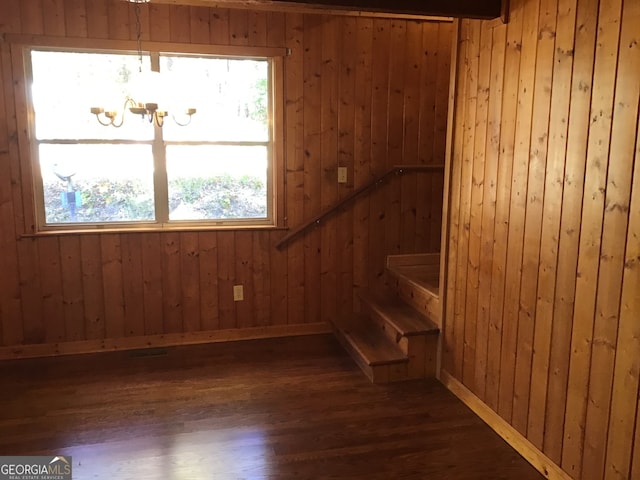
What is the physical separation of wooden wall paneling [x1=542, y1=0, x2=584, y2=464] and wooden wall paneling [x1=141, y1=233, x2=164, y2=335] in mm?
2666

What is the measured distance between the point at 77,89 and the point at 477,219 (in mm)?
2750

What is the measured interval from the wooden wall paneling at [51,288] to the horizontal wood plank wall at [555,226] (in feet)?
8.96

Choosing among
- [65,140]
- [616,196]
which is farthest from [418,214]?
[65,140]

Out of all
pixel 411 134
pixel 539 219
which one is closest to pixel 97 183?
pixel 411 134

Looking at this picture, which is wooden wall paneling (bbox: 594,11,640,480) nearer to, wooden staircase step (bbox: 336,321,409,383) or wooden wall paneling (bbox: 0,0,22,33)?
wooden staircase step (bbox: 336,321,409,383)

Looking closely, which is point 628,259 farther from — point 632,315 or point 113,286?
point 113,286

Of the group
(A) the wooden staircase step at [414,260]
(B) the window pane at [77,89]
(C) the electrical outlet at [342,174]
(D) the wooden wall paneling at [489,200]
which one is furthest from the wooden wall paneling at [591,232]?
(B) the window pane at [77,89]

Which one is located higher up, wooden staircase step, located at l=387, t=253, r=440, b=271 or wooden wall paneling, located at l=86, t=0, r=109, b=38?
wooden wall paneling, located at l=86, t=0, r=109, b=38

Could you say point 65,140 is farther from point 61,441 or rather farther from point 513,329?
point 513,329

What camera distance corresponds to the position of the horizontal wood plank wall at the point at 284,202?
345 centimetres

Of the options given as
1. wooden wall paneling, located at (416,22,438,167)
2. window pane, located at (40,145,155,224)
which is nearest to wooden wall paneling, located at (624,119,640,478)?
wooden wall paneling, located at (416,22,438,167)

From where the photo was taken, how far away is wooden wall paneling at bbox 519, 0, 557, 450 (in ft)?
7.32

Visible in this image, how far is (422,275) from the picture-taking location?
12.8 feet

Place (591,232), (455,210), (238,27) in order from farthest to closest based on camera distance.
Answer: (238,27), (455,210), (591,232)
